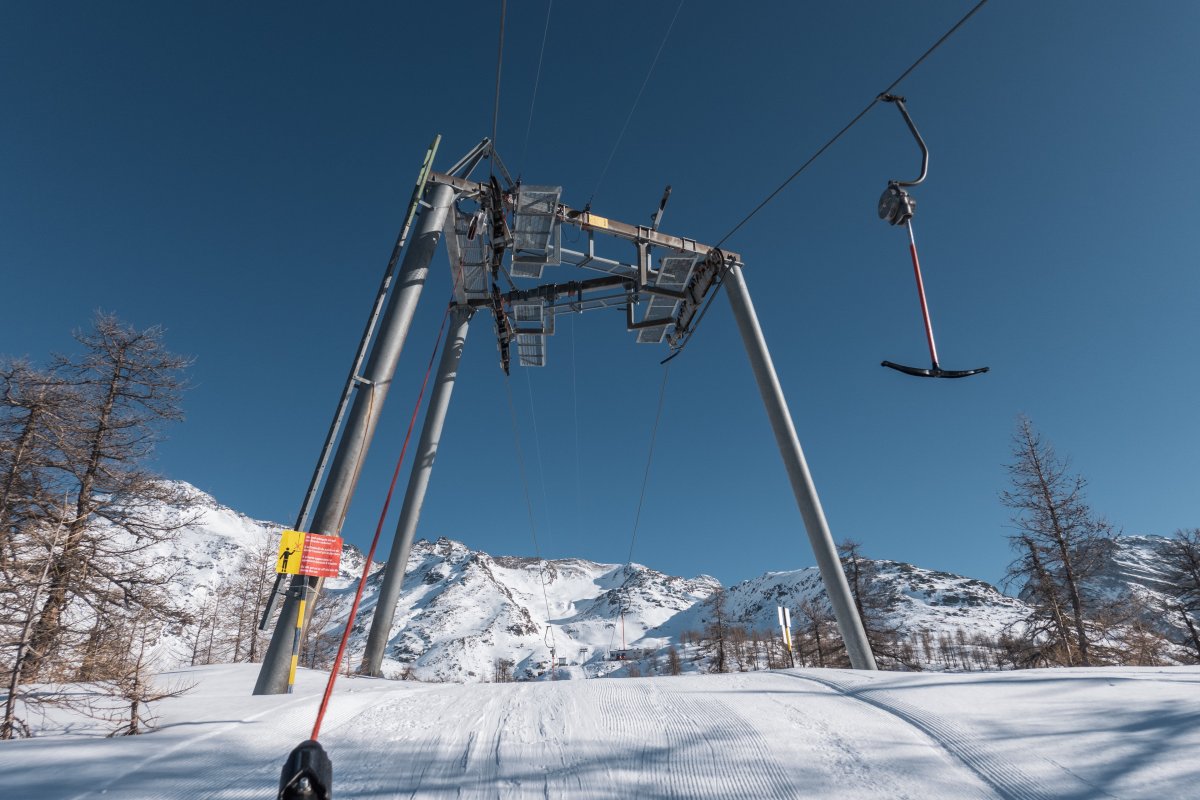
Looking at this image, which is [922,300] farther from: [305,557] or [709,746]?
[305,557]

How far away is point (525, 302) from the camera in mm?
12719

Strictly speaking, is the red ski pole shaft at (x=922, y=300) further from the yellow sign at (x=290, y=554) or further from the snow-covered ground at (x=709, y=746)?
the yellow sign at (x=290, y=554)

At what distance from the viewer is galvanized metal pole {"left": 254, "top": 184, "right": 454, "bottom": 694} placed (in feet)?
21.5

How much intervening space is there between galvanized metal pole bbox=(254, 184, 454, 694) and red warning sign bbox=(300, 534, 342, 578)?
17 centimetres

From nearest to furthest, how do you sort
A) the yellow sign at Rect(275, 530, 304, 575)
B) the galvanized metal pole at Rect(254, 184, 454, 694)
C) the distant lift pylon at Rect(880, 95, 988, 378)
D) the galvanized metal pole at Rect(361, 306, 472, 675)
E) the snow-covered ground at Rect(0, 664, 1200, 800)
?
the snow-covered ground at Rect(0, 664, 1200, 800)
the distant lift pylon at Rect(880, 95, 988, 378)
the galvanized metal pole at Rect(254, 184, 454, 694)
the yellow sign at Rect(275, 530, 304, 575)
the galvanized metal pole at Rect(361, 306, 472, 675)

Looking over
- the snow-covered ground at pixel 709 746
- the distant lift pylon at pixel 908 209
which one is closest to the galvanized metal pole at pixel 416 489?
the snow-covered ground at pixel 709 746

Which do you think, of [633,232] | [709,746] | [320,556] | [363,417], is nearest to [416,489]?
[363,417]

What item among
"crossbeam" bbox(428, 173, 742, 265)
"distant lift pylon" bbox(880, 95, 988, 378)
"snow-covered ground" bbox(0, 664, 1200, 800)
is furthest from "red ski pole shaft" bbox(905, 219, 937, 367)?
"crossbeam" bbox(428, 173, 742, 265)

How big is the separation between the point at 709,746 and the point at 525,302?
34.8 feet

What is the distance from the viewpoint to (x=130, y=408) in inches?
629

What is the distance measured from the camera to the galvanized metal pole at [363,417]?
657 cm

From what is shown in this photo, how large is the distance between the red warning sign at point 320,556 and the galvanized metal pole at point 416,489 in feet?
12.5

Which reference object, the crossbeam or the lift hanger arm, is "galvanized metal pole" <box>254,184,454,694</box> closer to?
the crossbeam

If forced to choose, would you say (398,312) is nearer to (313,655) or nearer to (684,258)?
(684,258)
